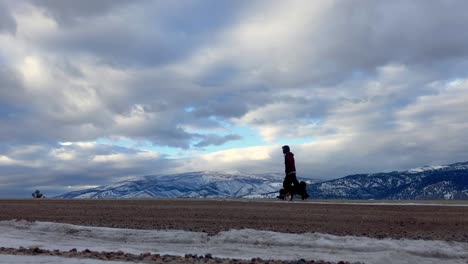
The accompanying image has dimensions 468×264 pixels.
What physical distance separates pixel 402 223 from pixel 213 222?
230 inches

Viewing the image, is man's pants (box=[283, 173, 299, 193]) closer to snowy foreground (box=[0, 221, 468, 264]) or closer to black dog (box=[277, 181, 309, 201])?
black dog (box=[277, 181, 309, 201])

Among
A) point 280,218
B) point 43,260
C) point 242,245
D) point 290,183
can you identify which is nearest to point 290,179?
point 290,183

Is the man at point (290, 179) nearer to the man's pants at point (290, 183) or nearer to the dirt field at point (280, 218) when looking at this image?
the man's pants at point (290, 183)

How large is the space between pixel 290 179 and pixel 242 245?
599 inches

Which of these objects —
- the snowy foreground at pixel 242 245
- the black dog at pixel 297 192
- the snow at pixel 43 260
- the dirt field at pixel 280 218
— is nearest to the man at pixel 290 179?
the black dog at pixel 297 192

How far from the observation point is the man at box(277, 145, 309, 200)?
98.1ft

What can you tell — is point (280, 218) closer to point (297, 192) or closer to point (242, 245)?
point (242, 245)

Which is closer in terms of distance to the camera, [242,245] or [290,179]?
[242,245]

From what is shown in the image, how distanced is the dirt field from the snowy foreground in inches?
46.5

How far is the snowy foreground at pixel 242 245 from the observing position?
1335cm

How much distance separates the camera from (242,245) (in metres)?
14.9

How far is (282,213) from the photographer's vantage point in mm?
21219

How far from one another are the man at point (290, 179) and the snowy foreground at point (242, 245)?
45.9ft

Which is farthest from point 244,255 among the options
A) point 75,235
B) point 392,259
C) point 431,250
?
point 75,235
